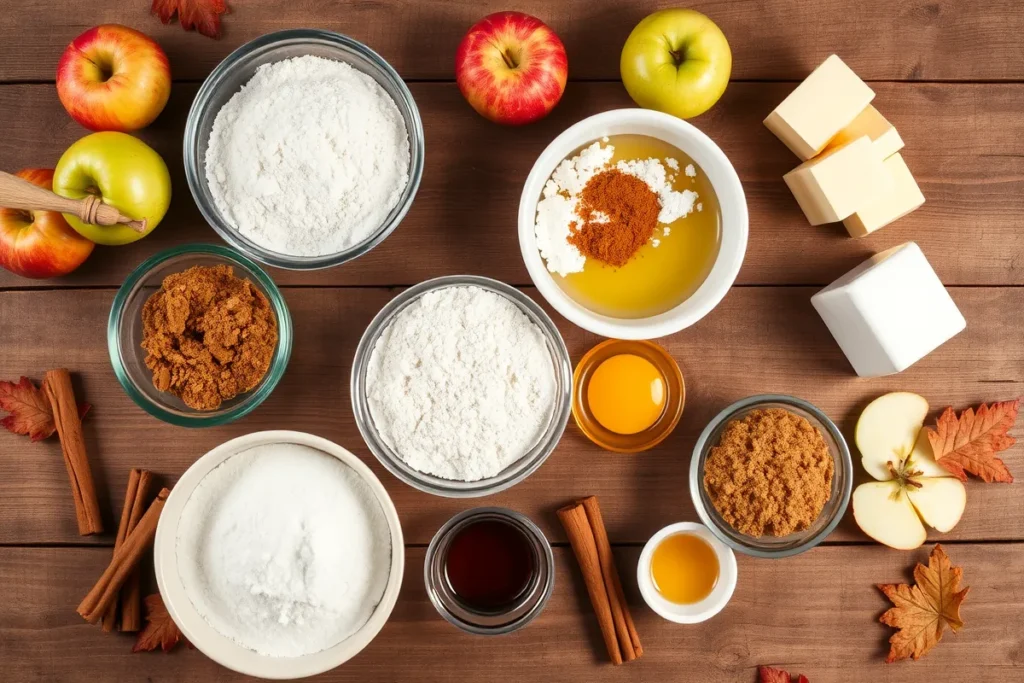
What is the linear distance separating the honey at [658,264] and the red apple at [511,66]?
150 mm

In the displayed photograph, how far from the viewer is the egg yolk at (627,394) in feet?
3.81

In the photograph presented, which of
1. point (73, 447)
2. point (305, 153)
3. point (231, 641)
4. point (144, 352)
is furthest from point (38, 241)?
point (231, 641)

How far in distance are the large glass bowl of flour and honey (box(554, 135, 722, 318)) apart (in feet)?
1.07

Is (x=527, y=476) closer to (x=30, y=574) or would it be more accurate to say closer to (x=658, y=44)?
(x=658, y=44)

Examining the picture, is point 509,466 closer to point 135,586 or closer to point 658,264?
point 658,264

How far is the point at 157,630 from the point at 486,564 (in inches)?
22.2

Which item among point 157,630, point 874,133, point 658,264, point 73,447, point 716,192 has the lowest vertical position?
point 157,630

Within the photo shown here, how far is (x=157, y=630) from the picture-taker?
3.83 ft

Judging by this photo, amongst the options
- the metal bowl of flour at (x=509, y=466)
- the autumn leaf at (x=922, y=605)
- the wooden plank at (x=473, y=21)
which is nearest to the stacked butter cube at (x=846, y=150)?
the wooden plank at (x=473, y=21)

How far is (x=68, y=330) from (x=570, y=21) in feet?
3.33

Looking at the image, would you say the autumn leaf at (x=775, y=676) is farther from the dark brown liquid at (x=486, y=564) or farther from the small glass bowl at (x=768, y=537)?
the dark brown liquid at (x=486, y=564)

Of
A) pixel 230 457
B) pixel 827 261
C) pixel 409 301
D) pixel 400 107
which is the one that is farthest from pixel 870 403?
pixel 230 457

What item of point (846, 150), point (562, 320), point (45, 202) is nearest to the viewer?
point (45, 202)

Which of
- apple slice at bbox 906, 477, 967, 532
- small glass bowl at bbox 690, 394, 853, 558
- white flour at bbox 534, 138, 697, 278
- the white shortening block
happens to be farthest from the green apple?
apple slice at bbox 906, 477, 967, 532
